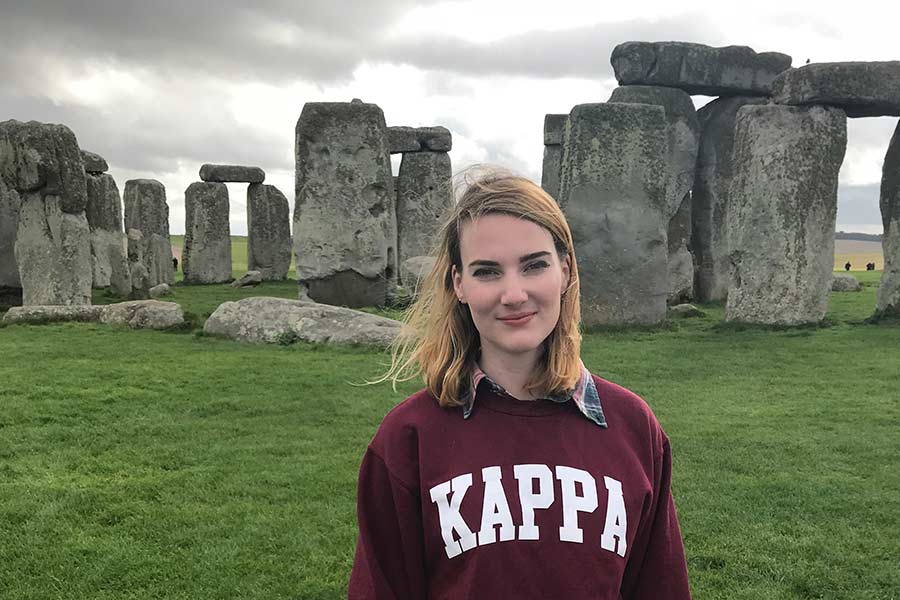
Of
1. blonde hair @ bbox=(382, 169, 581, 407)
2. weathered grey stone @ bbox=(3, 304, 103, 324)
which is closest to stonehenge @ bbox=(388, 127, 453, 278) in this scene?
weathered grey stone @ bbox=(3, 304, 103, 324)

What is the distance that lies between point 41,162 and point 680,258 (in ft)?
33.6

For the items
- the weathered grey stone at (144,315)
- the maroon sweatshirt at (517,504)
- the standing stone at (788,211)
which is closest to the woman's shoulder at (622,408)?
the maroon sweatshirt at (517,504)

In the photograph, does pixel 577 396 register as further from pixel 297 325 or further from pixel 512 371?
pixel 297 325

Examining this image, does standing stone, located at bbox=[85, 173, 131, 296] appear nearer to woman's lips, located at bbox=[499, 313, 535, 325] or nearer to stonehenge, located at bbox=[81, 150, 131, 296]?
stonehenge, located at bbox=[81, 150, 131, 296]

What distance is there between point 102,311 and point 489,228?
970 centimetres

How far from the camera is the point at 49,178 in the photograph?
11203mm

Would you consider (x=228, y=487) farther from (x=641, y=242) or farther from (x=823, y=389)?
(x=641, y=242)

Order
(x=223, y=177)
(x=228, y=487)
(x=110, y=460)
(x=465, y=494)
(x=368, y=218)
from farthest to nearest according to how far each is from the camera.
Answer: (x=223, y=177)
(x=368, y=218)
(x=110, y=460)
(x=228, y=487)
(x=465, y=494)

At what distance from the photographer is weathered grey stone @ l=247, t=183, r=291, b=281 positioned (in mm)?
21188

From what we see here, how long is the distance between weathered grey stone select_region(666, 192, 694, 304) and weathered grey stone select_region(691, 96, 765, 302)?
422 mm

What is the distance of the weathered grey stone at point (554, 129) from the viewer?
1797 centimetres

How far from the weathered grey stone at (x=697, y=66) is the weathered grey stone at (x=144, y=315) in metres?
9.04

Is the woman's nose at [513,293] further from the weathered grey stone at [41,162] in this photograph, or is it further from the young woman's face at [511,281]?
the weathered grey stone at [41,162]

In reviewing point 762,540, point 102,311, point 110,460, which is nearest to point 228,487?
point 110,460
